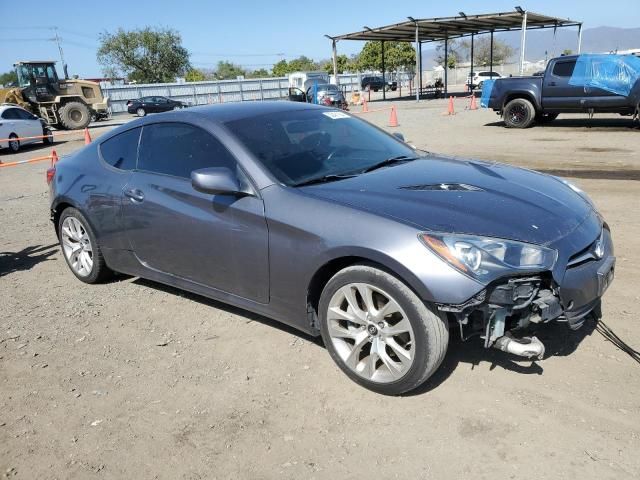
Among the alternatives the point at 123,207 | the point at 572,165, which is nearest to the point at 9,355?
the point at 123,207

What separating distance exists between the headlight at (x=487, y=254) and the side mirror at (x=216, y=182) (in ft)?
4.08

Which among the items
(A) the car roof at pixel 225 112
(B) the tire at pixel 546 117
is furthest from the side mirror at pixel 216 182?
(B) the tire at pixel 546 117

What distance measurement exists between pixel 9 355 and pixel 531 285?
3.49 meters

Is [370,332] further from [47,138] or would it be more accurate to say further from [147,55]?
[147,55]

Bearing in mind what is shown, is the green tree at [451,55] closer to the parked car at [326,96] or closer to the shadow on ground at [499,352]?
the parked car at [326,96]

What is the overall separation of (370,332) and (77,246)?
3.27 metres

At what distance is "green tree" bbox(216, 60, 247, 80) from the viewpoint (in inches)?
3944

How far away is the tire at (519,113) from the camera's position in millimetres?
15898

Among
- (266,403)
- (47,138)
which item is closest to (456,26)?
(47,138)

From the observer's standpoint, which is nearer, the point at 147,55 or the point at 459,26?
the point at 459,26

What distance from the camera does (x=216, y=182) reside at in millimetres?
3312

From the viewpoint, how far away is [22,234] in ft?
23.8

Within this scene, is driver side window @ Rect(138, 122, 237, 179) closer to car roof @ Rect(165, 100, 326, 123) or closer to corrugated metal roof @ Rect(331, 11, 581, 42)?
car roof @ Rect(165, 100, 326, 123)

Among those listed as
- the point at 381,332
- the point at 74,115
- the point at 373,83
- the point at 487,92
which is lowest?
the point at 373,83
